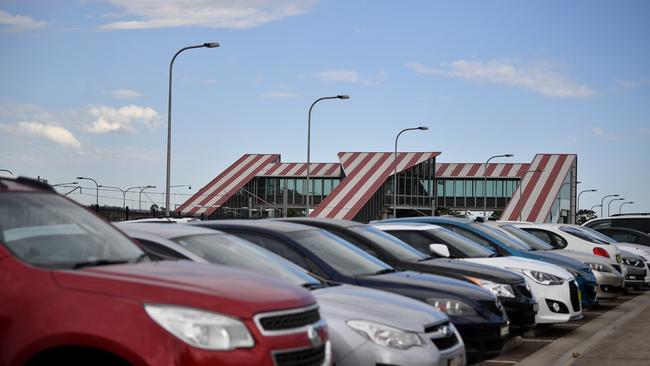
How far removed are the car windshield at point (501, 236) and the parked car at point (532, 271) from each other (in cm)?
156

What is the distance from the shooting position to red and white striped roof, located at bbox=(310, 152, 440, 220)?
78375mm

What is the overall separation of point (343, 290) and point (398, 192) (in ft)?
263

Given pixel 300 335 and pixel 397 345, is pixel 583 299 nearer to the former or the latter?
pixel 397 345

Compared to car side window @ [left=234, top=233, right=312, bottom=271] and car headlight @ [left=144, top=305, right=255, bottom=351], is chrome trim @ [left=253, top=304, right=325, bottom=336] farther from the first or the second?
car side window @ [left=234, top=233, right=312, bottom=271]

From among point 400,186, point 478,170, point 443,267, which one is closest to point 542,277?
point 443,267

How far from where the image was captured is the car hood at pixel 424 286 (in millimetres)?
9172

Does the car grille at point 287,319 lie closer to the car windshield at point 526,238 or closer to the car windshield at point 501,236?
the car windshield at point 501,236

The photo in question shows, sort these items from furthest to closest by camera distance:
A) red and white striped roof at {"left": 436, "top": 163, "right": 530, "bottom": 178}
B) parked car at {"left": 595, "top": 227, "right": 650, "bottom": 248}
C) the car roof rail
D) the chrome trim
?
red and white striped roof at {"left": 436, "top": 163, "right": 530, "bottom": 178} → parked car at {"left": 595, "top": 227, "right": 650, "bottom": 248} → the car roof rail → the chrome trim

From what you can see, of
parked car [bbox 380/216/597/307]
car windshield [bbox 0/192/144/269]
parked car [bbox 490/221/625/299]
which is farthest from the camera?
parked car [bbox 490/221/625/299]

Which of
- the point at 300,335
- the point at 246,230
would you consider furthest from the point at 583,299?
the point at 300,335

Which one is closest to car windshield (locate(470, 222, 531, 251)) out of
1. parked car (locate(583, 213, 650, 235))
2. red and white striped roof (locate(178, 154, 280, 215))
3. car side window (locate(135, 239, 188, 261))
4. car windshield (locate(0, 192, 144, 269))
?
car side window (locate(135, 239, 188, 261))

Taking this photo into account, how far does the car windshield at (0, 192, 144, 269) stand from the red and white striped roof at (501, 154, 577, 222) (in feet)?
244

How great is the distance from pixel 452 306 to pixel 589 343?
4129 millimetres

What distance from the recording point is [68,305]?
474 cm
